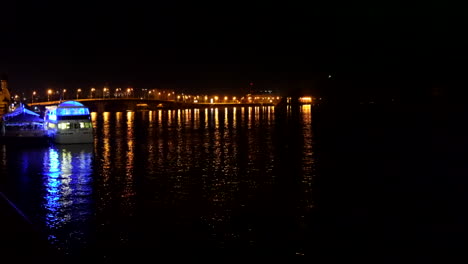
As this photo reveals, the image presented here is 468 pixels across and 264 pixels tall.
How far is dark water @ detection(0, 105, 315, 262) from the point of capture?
49.4 feet

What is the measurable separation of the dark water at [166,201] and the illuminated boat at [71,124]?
584 centimetres

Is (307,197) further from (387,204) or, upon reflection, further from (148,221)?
(148,221)

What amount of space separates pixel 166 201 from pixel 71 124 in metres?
25.1

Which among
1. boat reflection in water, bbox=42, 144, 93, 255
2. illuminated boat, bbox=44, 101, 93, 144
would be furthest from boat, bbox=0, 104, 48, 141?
boat reflection in water, bbox=42, 144, 93, 255

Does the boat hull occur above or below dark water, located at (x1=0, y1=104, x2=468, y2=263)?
above

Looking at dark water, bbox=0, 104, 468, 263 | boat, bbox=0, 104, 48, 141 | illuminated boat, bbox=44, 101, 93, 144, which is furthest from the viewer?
boat, bbox=0, 104, 48, 141

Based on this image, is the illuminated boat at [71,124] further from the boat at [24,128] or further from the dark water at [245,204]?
the dark water at [245,204]

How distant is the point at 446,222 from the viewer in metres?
17.6

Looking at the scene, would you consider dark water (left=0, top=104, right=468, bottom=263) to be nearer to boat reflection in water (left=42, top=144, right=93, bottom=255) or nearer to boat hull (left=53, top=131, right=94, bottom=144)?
boat reflection in water (left=42, top=144, right=93, bottom=255)

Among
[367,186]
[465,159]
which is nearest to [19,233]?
[367,186]

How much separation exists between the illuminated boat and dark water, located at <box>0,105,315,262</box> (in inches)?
230

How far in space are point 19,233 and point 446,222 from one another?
13.2 m

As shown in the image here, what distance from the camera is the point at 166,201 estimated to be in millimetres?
20547

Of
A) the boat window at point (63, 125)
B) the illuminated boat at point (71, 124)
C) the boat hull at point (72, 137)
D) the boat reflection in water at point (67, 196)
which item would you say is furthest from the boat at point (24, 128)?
the boat reflection in water at point (67, 196)
